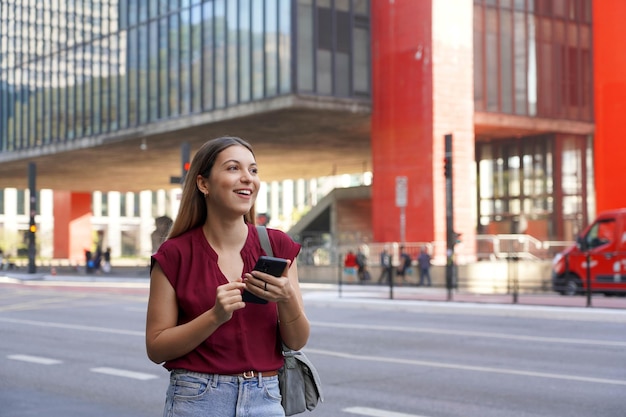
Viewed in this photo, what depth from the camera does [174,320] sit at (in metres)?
3.39

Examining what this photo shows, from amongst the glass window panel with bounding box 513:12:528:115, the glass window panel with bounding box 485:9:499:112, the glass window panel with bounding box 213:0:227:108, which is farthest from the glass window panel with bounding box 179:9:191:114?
the glass window panel with bounding box 513:12:528:115

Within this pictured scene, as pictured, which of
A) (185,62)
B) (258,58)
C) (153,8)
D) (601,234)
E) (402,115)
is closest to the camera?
(601,234)

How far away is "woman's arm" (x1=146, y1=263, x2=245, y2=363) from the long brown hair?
0.23m

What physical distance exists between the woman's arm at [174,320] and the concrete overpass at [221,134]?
3593 cm

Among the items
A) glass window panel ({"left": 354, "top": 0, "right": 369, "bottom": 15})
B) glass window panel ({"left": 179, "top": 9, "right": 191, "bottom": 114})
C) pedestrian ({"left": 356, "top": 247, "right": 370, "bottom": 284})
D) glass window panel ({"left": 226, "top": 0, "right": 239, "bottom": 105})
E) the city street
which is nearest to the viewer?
the city street

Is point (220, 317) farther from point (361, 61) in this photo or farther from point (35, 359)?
point (361, 61)

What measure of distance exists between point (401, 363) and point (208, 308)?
9.24 metres

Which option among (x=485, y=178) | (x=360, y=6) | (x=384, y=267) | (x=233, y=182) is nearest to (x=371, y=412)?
(x=233, y=182)

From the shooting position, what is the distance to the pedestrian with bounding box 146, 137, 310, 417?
3.34 metres

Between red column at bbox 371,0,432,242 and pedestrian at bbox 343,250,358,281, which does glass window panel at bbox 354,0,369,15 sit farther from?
pedestrian at bbox 343,250,358,281

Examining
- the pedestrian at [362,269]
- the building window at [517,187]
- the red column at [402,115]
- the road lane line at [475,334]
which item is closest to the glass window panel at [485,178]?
the building window at [517,187]

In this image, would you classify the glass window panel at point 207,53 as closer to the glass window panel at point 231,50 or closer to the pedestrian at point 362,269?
the glass window panel at point 231,50

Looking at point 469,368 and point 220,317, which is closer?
point 220,317

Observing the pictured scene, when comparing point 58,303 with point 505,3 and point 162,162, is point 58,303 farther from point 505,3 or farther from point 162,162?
point 162,162
